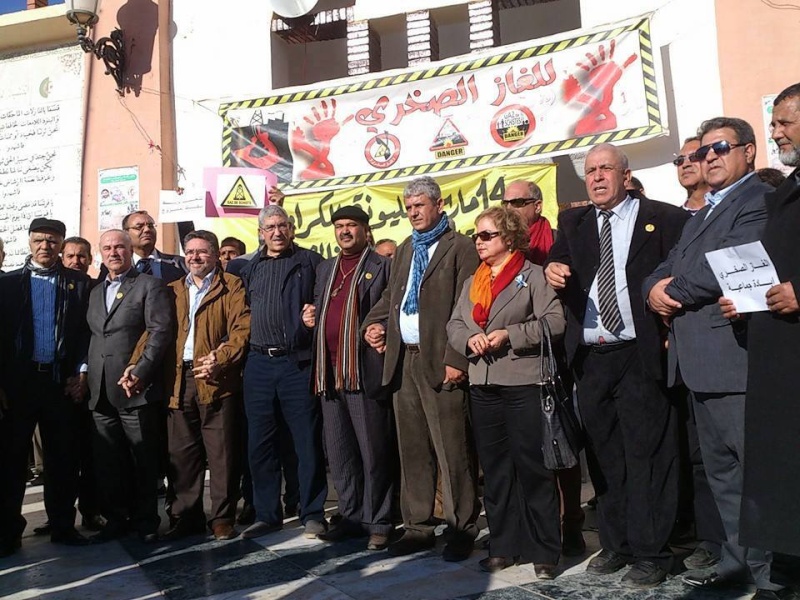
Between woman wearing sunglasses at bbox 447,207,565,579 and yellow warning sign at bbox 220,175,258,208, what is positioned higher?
yellow warning sign at bbox 220,175,258,208

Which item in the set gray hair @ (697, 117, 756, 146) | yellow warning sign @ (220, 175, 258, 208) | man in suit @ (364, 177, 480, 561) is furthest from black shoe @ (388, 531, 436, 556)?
yellow warning sign @ (220, 175, 258, 208)

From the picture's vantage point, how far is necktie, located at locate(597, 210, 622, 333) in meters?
3.71

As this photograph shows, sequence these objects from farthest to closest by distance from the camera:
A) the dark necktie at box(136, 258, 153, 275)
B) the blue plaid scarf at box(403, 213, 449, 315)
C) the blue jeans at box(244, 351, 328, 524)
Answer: the dark necktie at box(136, 258, 153, 275), the blue jeans at box(244, 351, 328, 524), the blue plaid scarf at box(403, 213, 449, 315)

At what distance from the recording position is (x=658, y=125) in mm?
7281

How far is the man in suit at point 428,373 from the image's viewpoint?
4.20 m

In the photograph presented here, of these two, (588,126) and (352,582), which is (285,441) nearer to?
(352,582)

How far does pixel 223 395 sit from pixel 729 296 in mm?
3067

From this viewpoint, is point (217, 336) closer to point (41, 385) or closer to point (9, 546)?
point (41, 385)

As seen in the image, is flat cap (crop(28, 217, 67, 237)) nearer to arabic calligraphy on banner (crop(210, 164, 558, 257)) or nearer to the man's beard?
arabic calligraphy on banner (crop(210, 164, 558, 257))

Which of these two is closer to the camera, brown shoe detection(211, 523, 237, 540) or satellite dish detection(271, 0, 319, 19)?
brown shoe detection(211, 523, 237, 540)

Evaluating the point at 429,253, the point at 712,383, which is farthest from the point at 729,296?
the point at 429,253

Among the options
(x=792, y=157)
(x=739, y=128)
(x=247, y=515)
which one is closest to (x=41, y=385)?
(x=247, y=515)

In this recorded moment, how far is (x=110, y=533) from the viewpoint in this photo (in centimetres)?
496

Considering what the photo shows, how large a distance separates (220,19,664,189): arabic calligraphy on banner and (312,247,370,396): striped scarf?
3.58 metres
